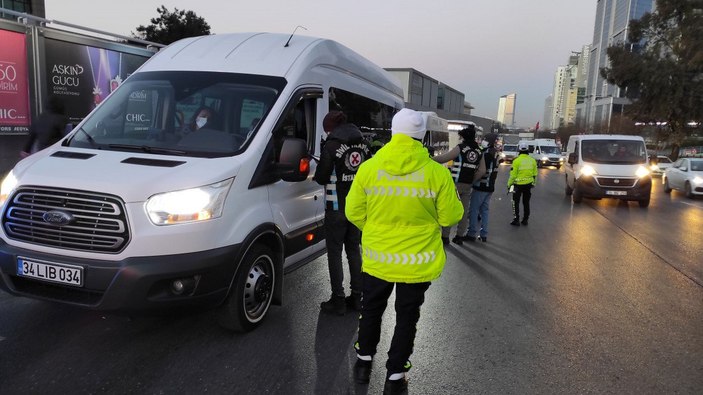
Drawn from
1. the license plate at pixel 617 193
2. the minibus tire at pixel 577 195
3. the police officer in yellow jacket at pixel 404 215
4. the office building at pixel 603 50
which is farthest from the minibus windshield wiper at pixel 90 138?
the office building at pixel 603 50

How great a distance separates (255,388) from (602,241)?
7505 millimetres

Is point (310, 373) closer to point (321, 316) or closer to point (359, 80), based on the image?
point (321, 316)

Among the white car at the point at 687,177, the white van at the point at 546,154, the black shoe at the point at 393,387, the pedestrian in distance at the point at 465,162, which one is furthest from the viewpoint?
the white van at the point at 546,154

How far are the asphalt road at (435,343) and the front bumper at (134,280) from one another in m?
0.46

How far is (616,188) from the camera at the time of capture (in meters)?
14.1

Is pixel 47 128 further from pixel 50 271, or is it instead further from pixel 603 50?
pixel 603 50

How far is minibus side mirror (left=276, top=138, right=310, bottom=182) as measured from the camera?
4008mm

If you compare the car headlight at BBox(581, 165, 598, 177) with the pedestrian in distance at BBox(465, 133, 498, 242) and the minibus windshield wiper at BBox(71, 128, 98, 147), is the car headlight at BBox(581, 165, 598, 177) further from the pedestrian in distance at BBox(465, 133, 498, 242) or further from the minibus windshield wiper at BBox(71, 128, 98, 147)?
the minibus windshield wiper at BBox(71, 128, 98, 147)

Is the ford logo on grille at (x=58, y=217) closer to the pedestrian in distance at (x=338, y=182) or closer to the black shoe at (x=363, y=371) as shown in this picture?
the pedestrian in distance at (x=338, y=182)

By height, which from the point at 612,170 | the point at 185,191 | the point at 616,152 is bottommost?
the point at 612,170

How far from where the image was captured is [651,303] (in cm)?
541

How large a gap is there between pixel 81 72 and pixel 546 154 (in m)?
33.4

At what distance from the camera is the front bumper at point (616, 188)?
1397 centimetres

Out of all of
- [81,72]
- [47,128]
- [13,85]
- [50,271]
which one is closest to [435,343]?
[50,271]
